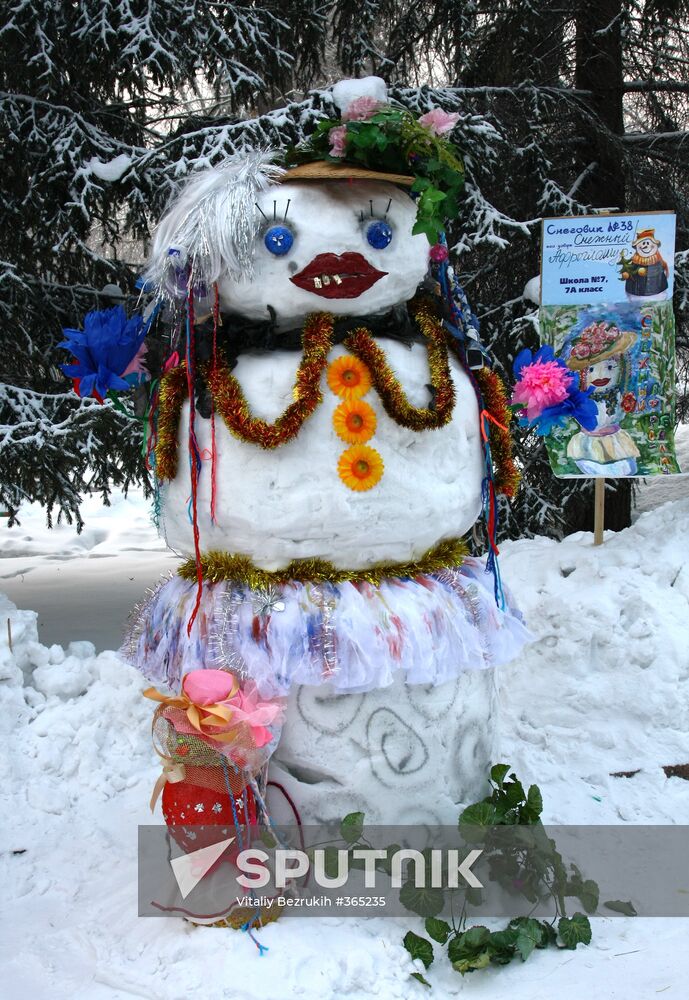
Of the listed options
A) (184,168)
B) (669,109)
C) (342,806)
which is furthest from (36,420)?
(669,109)

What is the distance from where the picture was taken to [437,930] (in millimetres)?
2686

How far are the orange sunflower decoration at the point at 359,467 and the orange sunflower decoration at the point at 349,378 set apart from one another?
16cm

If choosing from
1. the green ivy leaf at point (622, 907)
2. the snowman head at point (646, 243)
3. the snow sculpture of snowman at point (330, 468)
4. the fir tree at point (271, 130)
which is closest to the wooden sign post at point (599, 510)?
the snowman head at point (646, 243)

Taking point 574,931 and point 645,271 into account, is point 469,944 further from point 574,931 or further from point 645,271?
point 645,271

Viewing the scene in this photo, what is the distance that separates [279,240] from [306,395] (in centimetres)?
46

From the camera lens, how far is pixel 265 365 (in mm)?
2848

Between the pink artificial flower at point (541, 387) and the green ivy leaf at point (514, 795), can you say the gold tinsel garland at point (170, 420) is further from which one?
the green ivy leaf at point (514, 795)

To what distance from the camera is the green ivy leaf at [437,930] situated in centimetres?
268

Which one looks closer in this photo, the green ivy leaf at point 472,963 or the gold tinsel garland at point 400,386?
the green ivy leaf at point 472,963

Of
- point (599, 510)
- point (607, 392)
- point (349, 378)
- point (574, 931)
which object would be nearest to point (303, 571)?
point (349, 378)

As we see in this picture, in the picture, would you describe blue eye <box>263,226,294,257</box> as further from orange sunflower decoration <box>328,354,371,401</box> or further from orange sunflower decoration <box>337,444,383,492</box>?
orange sunflower decoration <box>337,444,383,492</box>

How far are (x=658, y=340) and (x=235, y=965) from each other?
367 cm

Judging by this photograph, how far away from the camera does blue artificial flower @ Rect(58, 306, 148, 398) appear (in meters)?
3.12

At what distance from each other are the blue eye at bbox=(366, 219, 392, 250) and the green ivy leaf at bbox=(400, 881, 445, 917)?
187 cm
